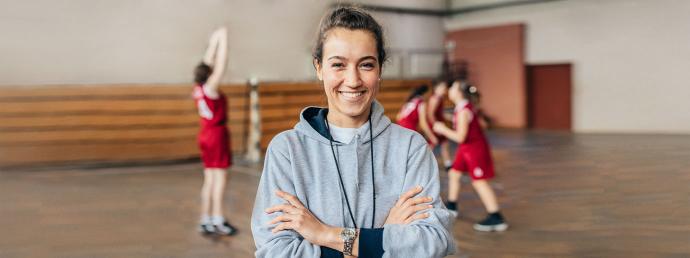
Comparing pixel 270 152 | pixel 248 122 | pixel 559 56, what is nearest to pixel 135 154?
pixel 248 122

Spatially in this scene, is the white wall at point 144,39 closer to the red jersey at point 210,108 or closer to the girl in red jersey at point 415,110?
the girl in red jersey at point 415,110

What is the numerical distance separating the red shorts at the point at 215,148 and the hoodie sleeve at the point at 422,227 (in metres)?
3.45

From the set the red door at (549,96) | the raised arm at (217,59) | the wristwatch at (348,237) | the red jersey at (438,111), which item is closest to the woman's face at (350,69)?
the wristwatch at (348,237)

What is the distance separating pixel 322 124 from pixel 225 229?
3.35 metres

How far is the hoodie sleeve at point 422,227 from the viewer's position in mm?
1445

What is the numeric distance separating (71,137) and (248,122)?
2.91 metres

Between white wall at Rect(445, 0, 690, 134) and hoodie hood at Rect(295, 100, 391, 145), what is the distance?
12.5 meters

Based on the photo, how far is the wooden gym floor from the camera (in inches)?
164

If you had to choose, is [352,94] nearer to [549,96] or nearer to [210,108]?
[210,108]

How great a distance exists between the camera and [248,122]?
10727mm

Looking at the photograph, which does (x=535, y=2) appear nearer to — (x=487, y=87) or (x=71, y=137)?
(x=487, y=87)

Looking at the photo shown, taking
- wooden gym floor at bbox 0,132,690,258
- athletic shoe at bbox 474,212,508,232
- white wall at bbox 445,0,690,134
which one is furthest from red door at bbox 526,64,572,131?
athletic shoe at bbox 474,212,508,232

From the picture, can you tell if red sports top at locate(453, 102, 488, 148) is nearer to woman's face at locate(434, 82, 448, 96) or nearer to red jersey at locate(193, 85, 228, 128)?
red jersey at locate(193, 85, 228, 128)

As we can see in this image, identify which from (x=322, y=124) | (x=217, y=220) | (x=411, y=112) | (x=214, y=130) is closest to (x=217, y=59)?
(x=214, y=130)
